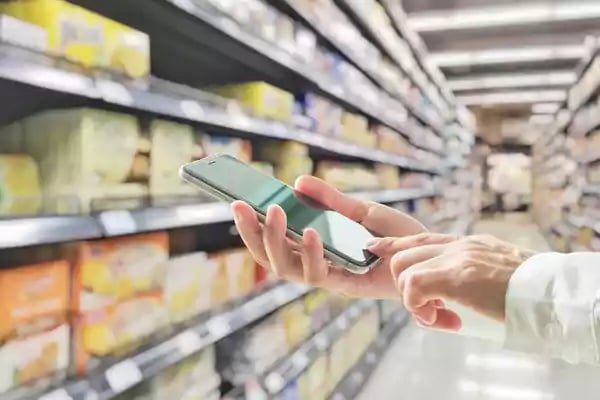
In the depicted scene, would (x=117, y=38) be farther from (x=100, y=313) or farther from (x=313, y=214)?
(x=313, y=214)

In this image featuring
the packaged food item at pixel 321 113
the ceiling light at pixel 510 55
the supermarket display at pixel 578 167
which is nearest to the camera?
the packaged food item at pixel 321 113

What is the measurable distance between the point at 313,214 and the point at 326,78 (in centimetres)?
218

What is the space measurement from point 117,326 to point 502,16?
23.5 feet

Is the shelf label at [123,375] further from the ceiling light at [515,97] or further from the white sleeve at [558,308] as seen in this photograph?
the ceiling light at [515,97]

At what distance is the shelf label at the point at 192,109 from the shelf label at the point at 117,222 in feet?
1.10

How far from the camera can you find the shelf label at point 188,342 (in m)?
1.78

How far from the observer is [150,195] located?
1793 millimetres

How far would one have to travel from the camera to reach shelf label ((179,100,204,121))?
5.82 ft

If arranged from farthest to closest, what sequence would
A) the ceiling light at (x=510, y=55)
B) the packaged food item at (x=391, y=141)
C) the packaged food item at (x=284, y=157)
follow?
the ceiling light at (x=510, y=55)
the packaged food item at (x=391, y=141)
the packaged food item at (x=284, y=157)

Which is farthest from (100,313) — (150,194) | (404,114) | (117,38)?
(404,114)

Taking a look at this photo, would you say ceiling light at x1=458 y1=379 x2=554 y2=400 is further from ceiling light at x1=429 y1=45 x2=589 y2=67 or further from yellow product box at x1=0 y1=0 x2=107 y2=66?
ceiling light at x1=429 y1=45 x2=589 y2=67

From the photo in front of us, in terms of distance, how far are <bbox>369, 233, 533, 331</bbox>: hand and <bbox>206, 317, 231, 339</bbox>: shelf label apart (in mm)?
1251

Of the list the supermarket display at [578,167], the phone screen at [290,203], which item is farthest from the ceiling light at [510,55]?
the phone screen at [290,203]

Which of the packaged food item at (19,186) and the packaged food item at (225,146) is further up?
the packaged food item at (225,146)
